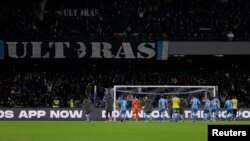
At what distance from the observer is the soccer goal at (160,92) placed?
1492 inches

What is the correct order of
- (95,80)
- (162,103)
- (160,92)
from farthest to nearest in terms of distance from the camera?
(95,80) < (160,92) < (162,103)

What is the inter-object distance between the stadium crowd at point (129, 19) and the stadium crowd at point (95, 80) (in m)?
3.48

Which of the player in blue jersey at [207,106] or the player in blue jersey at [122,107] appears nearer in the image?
the player in blue jersey at [122,107]

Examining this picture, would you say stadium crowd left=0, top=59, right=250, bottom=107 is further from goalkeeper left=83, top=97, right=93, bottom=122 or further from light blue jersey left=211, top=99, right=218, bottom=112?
light blue jersey left=211, top=99, right=218, bottom=112

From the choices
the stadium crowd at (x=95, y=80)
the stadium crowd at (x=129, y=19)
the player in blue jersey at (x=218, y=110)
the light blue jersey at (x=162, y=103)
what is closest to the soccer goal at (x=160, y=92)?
the player in blue jersey at (x=218, y=110)

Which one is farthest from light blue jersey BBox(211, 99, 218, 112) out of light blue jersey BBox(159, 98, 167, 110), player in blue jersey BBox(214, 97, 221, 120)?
light blue jersey BBox(159, 98, 167, 110)

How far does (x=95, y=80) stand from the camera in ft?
Result: 145

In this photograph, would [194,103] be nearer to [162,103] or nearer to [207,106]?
[207,106]

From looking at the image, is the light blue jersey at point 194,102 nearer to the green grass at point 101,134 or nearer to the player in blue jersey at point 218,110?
the player in blue jersey at point 218,110

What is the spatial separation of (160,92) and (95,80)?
295 inches

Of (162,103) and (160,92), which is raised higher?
(160,92)

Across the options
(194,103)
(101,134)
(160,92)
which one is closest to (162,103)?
(160,92)

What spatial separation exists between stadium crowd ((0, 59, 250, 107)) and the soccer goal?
8.07ft

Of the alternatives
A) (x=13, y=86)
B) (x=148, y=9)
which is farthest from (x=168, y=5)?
(x=13, y=86)
